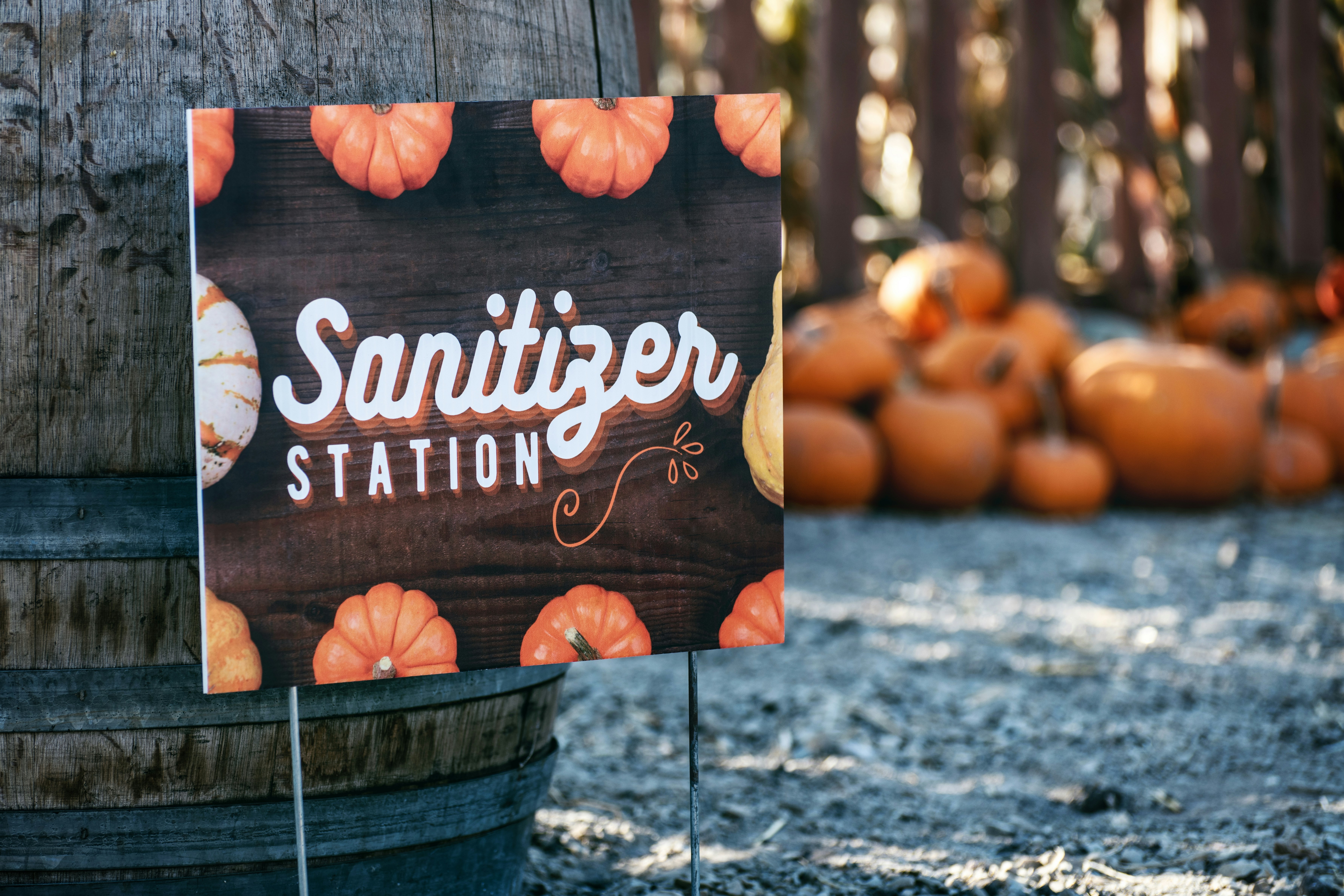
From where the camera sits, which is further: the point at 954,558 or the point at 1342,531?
the point at 1342,531

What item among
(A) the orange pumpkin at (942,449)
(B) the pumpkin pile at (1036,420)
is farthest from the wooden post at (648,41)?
(A) the orange pumpkin at (942,449)

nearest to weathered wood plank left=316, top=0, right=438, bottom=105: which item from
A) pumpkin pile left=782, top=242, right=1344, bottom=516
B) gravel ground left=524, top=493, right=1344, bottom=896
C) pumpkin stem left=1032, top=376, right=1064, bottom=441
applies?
gravel ground left=524, top=493, right=1344, bottom=896

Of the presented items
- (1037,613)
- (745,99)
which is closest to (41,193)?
(745,99)

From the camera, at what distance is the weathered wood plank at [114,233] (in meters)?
1.20

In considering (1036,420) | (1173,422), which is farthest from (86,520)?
(1036,420)

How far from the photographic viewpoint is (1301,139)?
19.7ft

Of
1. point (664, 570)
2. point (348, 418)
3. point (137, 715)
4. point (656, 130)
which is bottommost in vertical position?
point (137, 715)

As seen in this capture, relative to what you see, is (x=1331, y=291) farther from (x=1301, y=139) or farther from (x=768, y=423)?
(x=768, y=423)

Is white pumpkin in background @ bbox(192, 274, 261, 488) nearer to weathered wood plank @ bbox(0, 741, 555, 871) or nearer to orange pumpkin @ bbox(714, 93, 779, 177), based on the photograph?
weathered wood plank @ bbox(0, 741, 555, 871)

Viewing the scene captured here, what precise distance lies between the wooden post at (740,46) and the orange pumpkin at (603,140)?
4.35 metres

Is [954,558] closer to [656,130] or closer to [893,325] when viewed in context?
[893,325]

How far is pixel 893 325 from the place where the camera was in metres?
4.87

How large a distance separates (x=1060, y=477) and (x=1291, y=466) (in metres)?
1.06

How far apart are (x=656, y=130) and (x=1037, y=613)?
2286 millimetres
